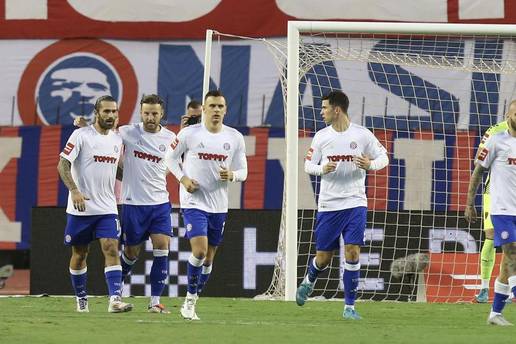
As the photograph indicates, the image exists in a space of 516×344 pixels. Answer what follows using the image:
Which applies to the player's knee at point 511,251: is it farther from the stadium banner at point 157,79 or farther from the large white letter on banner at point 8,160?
the large white letter on banner at point 8,160

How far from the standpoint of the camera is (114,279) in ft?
38.1

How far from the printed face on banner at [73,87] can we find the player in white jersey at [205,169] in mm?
12312

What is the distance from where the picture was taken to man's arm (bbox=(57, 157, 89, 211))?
37.3 feet

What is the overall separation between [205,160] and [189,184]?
1.08 ft

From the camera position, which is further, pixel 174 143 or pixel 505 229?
pixel 174 143

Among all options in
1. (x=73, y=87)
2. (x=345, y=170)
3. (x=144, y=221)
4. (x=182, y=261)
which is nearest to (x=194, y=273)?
(x=144, y=221)

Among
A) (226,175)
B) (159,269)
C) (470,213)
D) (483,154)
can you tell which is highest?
(483,154)

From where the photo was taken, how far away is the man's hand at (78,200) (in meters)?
11.4

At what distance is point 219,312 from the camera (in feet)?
40.6

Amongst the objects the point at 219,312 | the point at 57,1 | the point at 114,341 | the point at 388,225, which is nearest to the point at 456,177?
the point at 388,225

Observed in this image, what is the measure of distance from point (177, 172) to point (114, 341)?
2.92m

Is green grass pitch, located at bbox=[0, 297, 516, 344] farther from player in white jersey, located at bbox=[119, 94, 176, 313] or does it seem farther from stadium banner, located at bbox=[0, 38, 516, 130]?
stadium banner, located at bbox=[0, 38, 516, 130]

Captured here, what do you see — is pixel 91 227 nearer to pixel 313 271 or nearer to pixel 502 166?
pixel 313 271

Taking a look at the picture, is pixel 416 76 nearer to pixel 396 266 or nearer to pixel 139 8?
pixel 139 8
